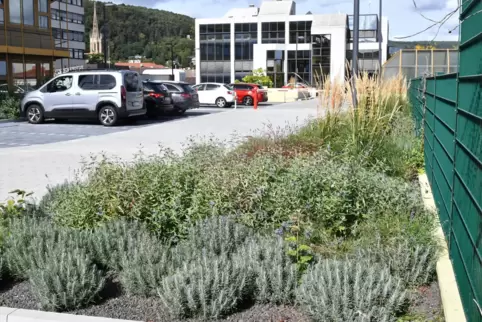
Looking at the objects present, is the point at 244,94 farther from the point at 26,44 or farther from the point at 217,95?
the point at 26,44

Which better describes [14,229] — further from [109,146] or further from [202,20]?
[202,20]

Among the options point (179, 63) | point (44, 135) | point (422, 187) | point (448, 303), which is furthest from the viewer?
point (179, 63)

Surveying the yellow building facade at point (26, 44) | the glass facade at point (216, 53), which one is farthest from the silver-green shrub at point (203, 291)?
the glass facade at point (216, 53)

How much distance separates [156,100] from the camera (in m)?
25.6

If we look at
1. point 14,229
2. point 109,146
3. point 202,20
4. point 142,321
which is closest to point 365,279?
point 142,321

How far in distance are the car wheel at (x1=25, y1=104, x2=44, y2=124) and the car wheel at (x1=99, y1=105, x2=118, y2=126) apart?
8.31ft

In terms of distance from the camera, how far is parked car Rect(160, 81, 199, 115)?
88.0ft

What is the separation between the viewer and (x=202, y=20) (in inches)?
3408

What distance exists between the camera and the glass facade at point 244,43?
8456cm

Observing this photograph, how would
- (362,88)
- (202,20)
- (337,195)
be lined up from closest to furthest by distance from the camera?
(337,195) < (362,88) < (202,20)

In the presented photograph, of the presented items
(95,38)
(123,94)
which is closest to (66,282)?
(123,94)

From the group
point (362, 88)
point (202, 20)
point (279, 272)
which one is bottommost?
point (279, 272)

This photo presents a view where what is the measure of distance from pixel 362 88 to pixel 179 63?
134840mm

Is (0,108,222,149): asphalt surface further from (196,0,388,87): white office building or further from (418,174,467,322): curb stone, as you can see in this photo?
(196,0,388,87): white office building
